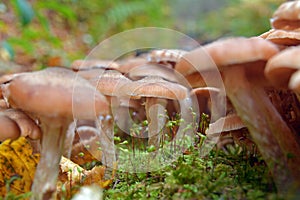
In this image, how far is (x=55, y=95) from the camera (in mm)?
1626

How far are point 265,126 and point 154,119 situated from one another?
3.69ft

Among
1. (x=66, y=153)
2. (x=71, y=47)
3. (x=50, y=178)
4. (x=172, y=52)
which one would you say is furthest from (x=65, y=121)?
(x=71, y=47)

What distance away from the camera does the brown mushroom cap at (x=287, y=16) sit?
7.16 ft

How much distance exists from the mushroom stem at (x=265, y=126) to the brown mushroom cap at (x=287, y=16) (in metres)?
0.59

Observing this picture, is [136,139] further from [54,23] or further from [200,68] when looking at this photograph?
[54,23]

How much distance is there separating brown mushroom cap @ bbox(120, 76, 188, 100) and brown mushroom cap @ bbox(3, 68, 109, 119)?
0.78 m

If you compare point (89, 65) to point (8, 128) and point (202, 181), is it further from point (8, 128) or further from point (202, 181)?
point (202, 181)

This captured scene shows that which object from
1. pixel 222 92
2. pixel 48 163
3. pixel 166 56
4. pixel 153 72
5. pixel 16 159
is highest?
pixel 166 56

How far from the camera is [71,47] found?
33.6ft

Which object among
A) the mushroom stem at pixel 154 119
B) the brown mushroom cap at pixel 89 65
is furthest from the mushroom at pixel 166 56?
the mushroom stem at pixel 154 119

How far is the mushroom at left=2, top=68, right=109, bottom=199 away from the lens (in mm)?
1624

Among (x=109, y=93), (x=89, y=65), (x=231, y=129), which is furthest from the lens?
(x=89, y=65)

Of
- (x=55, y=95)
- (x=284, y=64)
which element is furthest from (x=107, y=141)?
(x=284, y=64)

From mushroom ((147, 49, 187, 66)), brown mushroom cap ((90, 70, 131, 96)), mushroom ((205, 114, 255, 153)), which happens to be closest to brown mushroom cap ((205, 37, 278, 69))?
mushroom ((205, 114, 255, 153))
